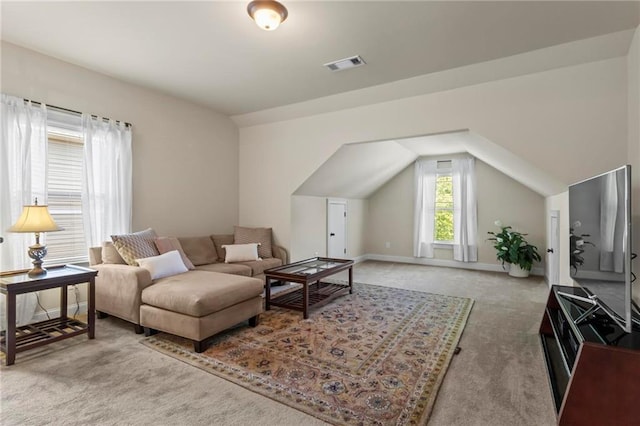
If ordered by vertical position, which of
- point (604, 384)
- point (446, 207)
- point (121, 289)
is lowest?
point (604, 384)

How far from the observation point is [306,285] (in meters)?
3.21

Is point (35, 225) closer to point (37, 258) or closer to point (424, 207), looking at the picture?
point (37, 258)

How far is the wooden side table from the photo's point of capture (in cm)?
221

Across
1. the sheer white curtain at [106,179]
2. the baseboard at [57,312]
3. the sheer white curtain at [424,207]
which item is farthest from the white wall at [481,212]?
the baseboard at [57,312]

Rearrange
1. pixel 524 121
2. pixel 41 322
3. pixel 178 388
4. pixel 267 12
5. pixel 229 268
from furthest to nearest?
pixel 229 268, pixel 524 121, pixel 41 322, pixel 267 12, pixel 178 388

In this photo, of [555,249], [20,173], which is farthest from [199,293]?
[555,249]

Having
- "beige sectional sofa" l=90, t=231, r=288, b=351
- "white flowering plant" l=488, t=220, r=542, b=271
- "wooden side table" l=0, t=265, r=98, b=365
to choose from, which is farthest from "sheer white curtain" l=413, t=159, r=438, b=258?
"wooden side table" l=0, t=265, r=98, b=365

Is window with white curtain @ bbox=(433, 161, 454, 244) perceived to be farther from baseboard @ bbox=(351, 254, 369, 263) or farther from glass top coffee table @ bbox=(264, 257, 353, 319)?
glass top coffee table @ bbox=(264, 257, 353, 319)

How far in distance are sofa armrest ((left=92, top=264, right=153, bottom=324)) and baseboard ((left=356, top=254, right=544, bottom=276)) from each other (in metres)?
4.82

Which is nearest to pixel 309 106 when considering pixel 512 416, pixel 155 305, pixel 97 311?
pixel 155 305

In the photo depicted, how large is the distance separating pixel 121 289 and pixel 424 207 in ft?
18.2

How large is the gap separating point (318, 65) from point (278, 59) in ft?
1.34

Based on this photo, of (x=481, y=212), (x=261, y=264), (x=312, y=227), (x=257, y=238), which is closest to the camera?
(x=261, y=264)

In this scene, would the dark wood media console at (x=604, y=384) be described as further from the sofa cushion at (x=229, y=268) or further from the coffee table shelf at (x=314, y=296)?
the sofa cushion at (x=229, y=268)
